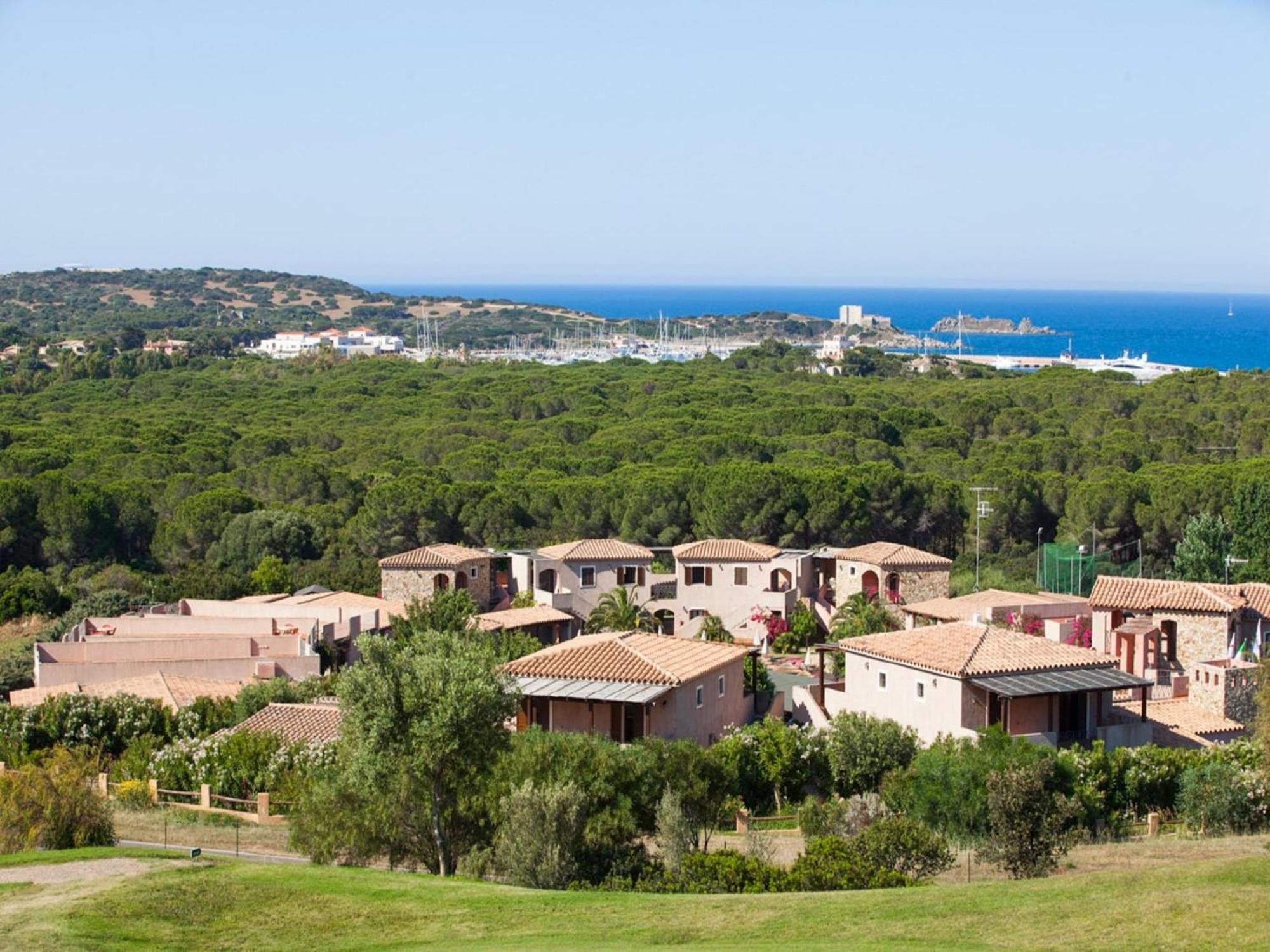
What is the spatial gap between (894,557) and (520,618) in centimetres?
922

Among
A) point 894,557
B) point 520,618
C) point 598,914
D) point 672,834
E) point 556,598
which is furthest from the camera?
point 894,557

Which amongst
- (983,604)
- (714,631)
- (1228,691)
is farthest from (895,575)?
(1228,691)

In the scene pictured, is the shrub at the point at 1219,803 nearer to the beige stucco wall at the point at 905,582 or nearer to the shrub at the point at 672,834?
the shrub at the point at 672,834

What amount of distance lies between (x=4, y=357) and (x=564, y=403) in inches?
1976

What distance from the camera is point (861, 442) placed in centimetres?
5475

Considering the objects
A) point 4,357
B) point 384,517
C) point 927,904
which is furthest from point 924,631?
point 4,357

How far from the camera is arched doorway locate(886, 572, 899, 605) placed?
37.2 m

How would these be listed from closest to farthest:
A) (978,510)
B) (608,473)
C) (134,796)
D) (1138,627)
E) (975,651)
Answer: (134,796) → (975,651) → (1138,627) → (978,510) → (608,473)

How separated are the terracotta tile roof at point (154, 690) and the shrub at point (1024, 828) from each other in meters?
14.7

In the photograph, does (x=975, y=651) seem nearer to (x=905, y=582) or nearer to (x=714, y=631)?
(x=714, y=631)

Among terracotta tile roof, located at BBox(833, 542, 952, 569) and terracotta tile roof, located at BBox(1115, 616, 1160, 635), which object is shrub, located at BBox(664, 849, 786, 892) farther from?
terracotta tile roof, located at BBox(833, 542, 952, 569)

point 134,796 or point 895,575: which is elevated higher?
point 895,575

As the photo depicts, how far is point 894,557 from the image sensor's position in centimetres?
3725

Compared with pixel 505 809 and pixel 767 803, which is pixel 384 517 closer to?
pixel 767 803
